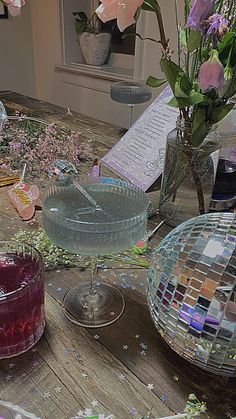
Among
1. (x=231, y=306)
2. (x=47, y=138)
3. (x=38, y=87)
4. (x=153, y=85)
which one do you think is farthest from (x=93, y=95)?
(x=231, y=306)

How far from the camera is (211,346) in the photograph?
467mm

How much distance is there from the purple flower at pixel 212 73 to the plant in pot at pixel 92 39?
7.45ft

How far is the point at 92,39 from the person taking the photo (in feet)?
8.72

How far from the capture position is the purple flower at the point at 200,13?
53 cm

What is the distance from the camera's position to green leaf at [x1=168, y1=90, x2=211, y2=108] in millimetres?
639

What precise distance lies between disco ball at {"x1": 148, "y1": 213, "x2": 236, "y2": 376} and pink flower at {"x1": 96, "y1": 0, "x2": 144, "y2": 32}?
31 cm

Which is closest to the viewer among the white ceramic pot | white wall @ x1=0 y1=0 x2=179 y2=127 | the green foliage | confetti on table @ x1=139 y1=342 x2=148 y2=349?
confetti on table @ x1=139 y1=342 x2=148 y2=349

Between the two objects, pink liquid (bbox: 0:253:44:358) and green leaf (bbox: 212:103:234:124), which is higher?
green leaf (bbox: 212:103:234:124)

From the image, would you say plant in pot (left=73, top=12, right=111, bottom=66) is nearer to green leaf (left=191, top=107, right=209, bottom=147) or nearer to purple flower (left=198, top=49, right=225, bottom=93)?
green leaf (left=191, top=107, right=209, bottom=147)

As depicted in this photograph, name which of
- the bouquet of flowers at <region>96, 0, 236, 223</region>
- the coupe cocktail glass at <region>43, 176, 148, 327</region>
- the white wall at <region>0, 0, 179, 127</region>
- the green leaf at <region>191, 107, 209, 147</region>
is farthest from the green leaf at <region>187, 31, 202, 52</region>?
the white wall at <region>0, 0, 179, 127</region>

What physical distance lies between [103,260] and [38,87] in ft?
9.69

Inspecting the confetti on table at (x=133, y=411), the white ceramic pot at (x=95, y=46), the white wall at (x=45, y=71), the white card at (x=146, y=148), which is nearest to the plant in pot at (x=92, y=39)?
the white ceramic pot at (x=95, y=46)

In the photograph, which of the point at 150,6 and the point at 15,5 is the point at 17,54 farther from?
the point at 150,6

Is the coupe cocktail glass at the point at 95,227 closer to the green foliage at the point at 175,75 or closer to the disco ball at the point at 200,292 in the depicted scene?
the disco ball at the point at 200,292
